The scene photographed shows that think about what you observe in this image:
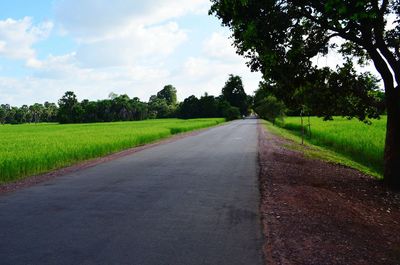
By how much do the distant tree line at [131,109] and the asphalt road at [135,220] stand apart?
372ft

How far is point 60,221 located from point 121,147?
19134mm

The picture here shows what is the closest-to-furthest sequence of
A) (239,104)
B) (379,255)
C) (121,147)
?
(379,255)
(121,147)
(239,104)

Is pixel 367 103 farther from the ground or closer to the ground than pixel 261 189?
farther from the ground

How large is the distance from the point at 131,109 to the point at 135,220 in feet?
434

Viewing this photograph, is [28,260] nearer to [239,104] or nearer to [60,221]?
[60,221]

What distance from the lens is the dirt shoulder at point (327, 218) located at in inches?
237

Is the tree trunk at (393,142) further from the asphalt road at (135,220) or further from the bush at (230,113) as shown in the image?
the bush at (230,113)

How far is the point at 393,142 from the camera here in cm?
1255

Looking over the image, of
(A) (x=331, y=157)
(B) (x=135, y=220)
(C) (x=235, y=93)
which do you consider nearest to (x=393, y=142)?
(B) (x=135, y=220)

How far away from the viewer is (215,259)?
5516mm

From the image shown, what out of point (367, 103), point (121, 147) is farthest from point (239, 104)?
point (367, 103)

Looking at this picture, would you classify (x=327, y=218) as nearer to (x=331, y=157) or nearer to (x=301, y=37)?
(x=301, y=37)

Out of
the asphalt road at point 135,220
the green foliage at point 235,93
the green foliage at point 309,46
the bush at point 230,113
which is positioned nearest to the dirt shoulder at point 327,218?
the asphalt road at point 135,220

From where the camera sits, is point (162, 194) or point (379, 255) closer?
point (379, 255)
